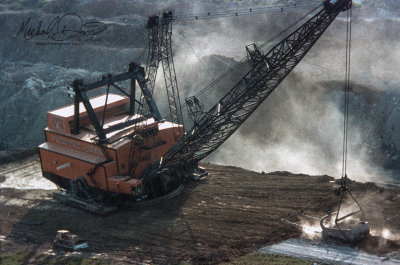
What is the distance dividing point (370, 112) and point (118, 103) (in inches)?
597

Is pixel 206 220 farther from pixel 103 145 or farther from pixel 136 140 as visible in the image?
pixel 103 145

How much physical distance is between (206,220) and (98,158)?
592cm

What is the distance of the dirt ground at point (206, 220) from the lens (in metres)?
21.8

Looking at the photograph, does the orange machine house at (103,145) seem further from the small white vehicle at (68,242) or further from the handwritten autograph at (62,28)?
the handwritten autograph at (62,28)

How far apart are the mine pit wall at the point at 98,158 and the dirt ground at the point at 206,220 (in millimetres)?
1478

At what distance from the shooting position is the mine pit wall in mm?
25844

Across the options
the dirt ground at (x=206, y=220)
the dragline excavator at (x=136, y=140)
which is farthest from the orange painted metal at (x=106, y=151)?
the dirt ground at (x=206, y=220)

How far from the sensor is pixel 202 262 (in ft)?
68.2

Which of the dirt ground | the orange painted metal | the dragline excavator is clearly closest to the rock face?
the dirt ground

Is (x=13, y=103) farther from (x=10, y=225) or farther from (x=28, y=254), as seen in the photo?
(x=28, y=254)

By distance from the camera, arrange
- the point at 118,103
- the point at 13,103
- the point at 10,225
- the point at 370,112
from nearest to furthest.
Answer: the point at 10,225, the point at 118,103, the point at 370,112, the point at 13,103

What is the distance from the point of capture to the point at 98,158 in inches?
1037

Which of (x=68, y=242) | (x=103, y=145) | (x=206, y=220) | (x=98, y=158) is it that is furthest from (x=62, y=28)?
(x=206, y=220)

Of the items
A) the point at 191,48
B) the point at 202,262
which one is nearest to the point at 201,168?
the point at 202,262
